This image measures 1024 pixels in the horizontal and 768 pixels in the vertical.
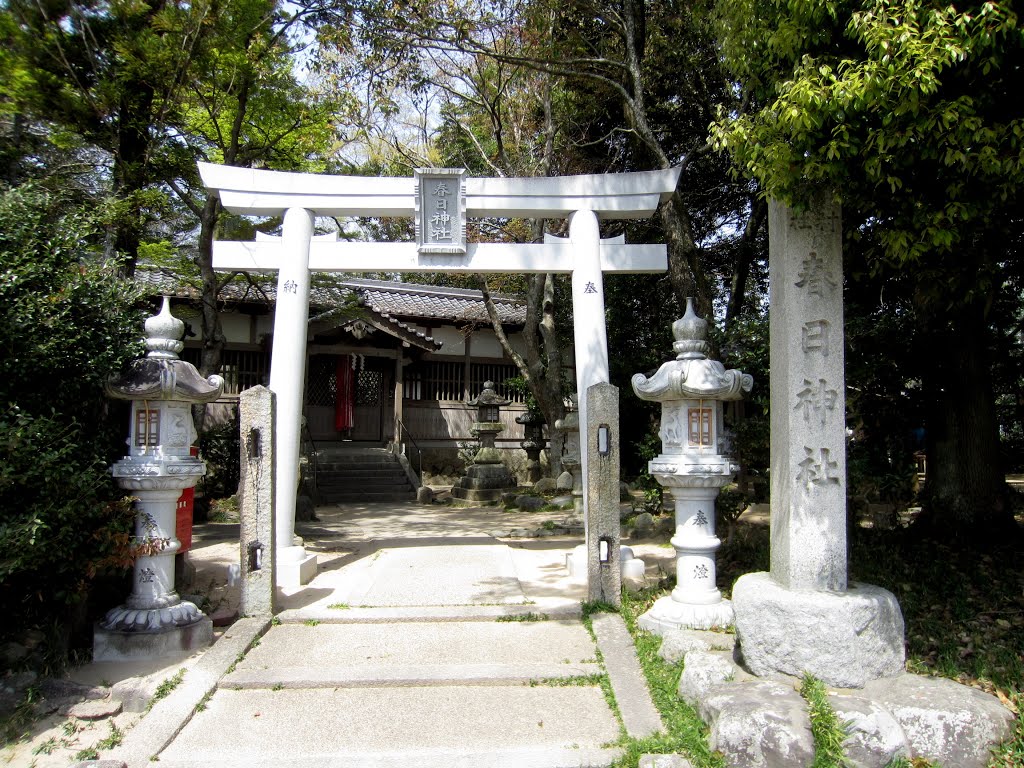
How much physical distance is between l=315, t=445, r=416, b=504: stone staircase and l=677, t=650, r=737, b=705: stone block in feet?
38.5

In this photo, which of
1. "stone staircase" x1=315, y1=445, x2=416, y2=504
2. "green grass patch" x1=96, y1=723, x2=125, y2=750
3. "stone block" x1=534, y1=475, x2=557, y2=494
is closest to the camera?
"green grass patch" x1=96, y1=723, x2=125, y2=750

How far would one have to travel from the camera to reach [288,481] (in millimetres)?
7148

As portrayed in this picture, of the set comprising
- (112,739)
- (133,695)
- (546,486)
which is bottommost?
(112,739)

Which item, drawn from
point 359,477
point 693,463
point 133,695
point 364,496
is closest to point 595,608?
point 693,463

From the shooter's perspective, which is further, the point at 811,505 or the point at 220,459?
the point at 220,459

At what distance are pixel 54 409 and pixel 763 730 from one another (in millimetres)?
4927

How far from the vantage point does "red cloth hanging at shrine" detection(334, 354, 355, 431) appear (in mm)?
17906

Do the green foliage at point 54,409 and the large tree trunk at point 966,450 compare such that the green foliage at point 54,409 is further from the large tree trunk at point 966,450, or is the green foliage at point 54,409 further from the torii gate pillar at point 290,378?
the large tree trunk at point 966,450

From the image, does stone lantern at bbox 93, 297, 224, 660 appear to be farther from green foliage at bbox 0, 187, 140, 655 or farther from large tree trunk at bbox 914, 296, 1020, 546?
large tree trunk at bbox 914, 296, 1020, 546

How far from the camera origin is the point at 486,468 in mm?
16281

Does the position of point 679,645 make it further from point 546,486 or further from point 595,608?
point 546,486

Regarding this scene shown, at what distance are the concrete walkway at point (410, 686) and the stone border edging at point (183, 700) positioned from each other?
1cm

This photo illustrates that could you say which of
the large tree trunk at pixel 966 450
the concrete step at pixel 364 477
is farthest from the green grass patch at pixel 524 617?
the concrete step at pixel 364 477

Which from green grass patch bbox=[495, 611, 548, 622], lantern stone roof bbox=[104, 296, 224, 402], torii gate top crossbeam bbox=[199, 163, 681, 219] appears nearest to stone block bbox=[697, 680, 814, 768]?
green grass patch bbox=[495, 611, 548, 622]
